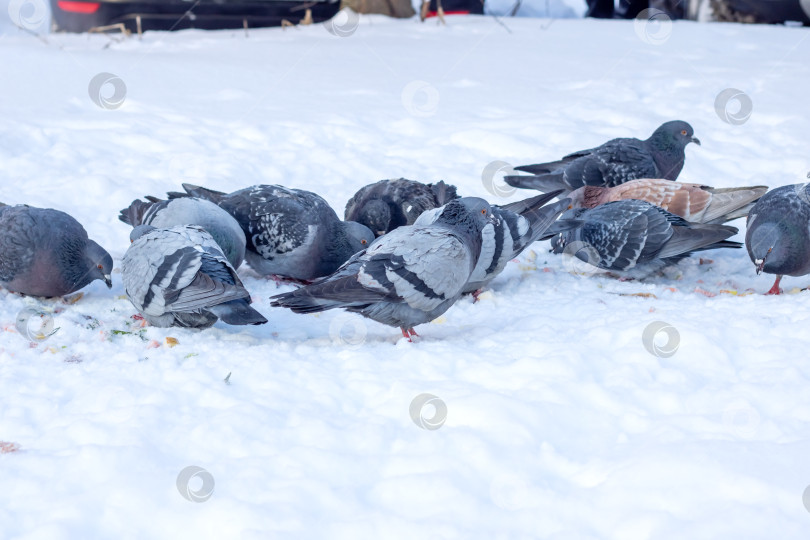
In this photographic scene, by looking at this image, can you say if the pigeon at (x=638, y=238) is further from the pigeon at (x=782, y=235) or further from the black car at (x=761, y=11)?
the black car at (x=761, y=11)

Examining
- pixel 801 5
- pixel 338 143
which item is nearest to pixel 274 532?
pixel 338 143

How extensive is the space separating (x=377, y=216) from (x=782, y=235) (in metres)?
2.36

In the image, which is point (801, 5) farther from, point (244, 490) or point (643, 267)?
point (244, 490)

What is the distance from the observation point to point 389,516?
91.3 inches

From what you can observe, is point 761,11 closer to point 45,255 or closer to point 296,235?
point 296,235

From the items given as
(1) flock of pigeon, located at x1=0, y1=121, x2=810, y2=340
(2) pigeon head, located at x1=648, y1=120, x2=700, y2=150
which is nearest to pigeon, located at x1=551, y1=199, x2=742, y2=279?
(1) flock of pigeon, located at x1=0, y1=121, x2=810, y2=340

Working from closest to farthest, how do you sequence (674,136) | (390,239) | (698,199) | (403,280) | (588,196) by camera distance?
(403,280) → (390,239) → (698,199) → (588,196) → (674,136)

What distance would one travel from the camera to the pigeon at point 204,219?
458cm

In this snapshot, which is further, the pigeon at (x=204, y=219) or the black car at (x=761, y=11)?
the black car at (x=761, y=11)

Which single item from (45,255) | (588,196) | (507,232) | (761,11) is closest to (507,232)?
(507,232)

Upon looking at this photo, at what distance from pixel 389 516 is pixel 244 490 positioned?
461mm

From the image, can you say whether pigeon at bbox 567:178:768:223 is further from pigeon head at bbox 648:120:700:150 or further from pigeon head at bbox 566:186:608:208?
pigeon head at bbox 648:120:700:150

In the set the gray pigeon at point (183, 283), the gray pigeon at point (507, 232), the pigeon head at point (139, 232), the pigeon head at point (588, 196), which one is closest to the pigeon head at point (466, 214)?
the gray pigeon at point (507, 232)

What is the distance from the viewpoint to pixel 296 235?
4785mm
